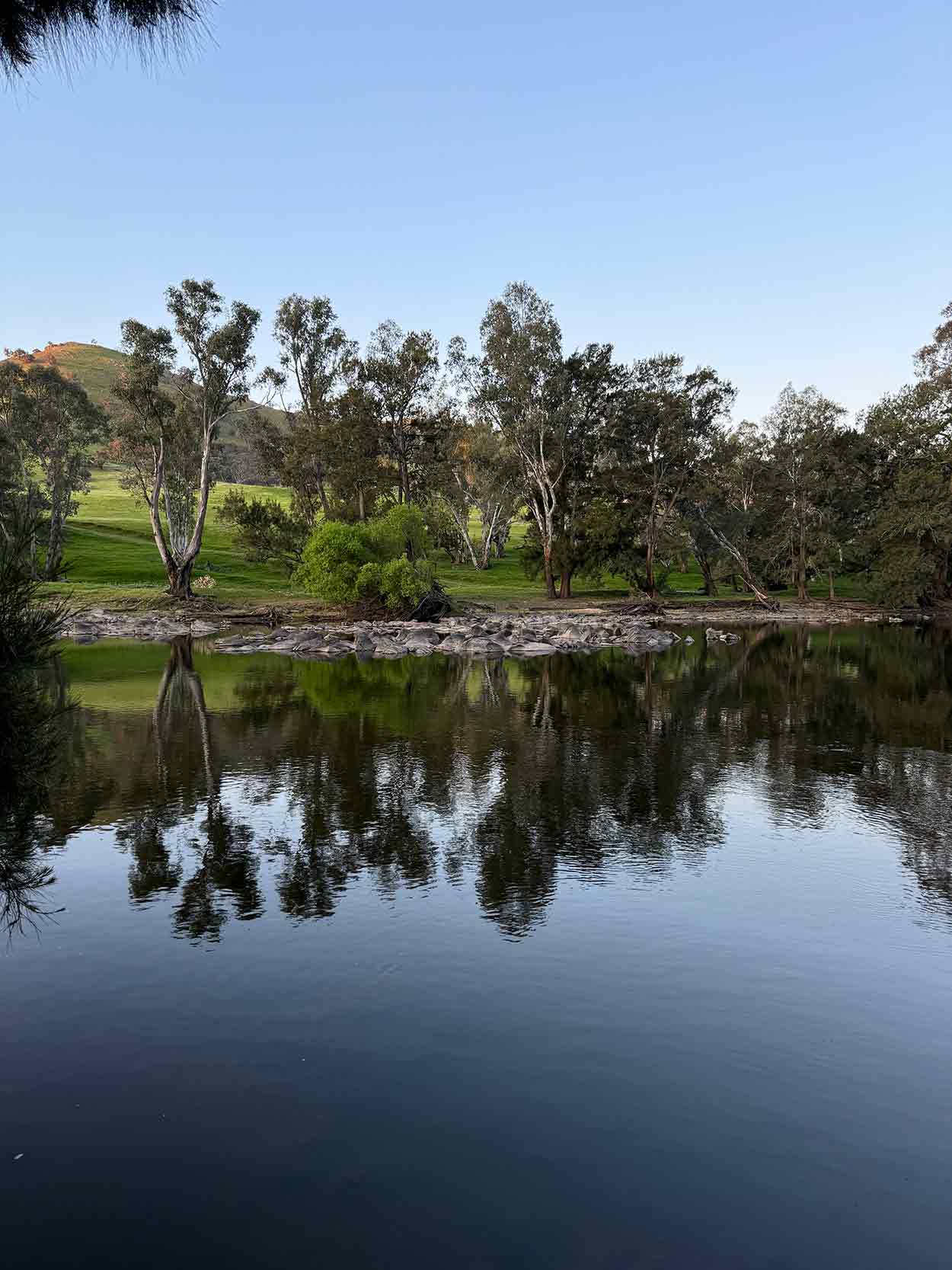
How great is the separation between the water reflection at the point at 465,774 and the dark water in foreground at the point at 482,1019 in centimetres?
13

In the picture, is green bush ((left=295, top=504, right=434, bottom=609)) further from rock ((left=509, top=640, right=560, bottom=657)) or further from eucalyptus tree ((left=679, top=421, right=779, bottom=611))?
eucalyptus tree ((left=679, top=421, right=779, bottom=611))

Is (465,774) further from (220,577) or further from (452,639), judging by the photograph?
(220,577)

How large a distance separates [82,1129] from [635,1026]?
539cm

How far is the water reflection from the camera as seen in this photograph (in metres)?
14.0

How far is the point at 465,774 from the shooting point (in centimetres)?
2020

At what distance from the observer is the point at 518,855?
48.0 feet

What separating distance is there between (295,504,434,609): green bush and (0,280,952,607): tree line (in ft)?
25.0

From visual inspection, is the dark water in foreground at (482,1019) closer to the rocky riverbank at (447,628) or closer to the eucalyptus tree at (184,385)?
the rocky riverbank at (447,628)

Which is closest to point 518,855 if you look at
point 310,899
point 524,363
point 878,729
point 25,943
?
point 310,899

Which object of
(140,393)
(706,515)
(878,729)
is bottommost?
(878,729)

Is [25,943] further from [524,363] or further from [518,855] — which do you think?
[524,363]

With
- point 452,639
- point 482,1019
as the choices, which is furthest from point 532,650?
point 482,1019

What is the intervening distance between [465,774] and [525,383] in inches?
2107

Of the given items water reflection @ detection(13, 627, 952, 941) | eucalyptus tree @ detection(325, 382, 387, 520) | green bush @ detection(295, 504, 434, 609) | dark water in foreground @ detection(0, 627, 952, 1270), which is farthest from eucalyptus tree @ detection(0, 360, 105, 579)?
dark water in foreground @ detection(0, 627, 952, 1270)
